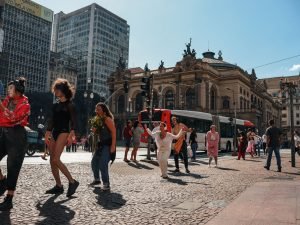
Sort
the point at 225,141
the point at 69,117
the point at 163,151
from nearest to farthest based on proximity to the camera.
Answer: the point at 69,117, the point at 163,151, the point at 225,141

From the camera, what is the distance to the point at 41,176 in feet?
26.6

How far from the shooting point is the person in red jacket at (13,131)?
478 cm

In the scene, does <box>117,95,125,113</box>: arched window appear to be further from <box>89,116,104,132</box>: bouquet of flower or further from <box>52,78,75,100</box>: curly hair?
<box>52,78,75,100</box>: curly hair

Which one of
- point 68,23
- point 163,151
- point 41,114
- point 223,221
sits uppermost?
point 68,23

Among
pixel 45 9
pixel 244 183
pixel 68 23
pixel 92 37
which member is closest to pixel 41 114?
pixel 45 9

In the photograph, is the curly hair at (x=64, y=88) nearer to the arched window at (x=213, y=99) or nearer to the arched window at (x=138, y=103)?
the arched window at (x=213, y=99)

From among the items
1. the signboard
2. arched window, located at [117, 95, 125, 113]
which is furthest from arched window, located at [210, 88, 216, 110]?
the signboard

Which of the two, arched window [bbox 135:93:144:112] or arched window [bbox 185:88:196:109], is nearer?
arched window [bbox 185:88:196:109]

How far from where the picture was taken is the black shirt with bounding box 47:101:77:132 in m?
5.73

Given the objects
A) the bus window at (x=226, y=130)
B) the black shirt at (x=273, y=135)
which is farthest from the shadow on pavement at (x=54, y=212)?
the bus window at (x=226, y=130)

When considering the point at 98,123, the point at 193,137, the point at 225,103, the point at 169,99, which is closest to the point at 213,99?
the point at 225,103

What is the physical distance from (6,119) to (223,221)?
10.5 ft

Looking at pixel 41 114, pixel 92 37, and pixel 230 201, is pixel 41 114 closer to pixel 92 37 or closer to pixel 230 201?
pixel 92 37

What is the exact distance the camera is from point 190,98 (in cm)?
6322
